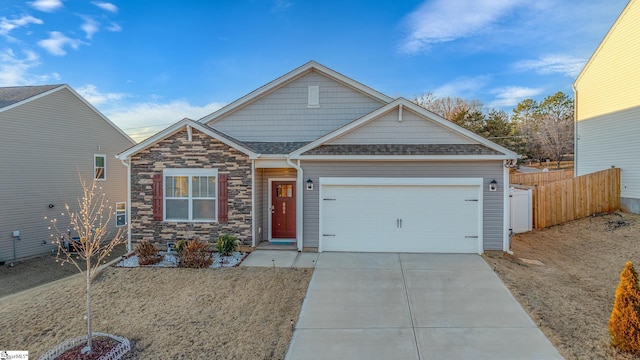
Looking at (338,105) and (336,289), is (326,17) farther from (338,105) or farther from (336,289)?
(336,289)

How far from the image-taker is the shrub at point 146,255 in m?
8.79

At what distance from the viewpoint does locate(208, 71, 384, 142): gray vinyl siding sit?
1157cm

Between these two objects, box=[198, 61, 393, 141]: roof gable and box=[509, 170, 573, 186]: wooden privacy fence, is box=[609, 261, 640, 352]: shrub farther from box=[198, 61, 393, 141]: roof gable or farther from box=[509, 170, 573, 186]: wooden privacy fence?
box=[509, 170, 573, 186]: wooden privacy fence

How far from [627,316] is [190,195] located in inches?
399

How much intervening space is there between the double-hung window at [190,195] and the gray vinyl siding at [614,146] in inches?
610

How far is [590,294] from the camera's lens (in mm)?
6496

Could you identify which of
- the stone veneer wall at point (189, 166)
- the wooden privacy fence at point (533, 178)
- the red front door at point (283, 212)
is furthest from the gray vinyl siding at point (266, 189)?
the wooden privacy fence at point (533, 178)

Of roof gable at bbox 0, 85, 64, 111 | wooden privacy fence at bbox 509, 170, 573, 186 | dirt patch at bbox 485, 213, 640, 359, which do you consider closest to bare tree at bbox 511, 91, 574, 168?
wooden privacy fence at bbox 509, 170, 573, 186

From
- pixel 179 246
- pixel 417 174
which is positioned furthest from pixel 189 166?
pixel 417 174

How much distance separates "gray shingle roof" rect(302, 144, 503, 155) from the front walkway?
3.08 meters

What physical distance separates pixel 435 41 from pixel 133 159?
14.6m

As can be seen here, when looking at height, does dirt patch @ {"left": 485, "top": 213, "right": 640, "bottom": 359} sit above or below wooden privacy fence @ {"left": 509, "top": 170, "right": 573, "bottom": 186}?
below

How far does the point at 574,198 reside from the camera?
12469 millimetres

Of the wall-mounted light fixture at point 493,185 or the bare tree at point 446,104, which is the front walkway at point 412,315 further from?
the bare tree at point 446,104
